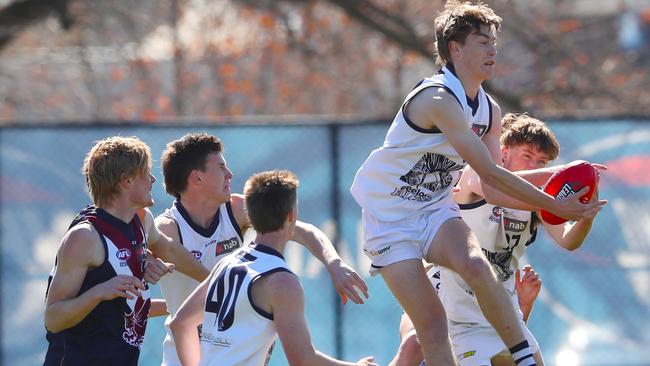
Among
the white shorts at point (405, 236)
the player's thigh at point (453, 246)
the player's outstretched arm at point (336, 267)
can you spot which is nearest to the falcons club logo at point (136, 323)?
the player's outstretched arm at point (336, 267)

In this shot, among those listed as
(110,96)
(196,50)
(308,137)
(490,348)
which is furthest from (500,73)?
(490,348)

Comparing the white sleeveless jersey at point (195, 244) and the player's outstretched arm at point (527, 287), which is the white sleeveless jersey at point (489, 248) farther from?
the white sleeveless jersey at point (195, 244)

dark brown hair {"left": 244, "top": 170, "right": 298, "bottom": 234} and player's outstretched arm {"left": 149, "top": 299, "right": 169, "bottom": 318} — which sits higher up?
dark brown hair {"left": 244, "top": 170, "right": 298, "bottom": 234}

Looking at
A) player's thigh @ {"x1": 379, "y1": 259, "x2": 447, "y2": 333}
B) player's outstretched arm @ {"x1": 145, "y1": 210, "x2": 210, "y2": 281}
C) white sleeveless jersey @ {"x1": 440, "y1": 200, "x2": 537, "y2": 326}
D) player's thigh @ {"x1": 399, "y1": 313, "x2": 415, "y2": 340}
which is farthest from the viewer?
player's thigh @ {"x1": 399, "y1": 313, "x2": 415, "y2": 340}

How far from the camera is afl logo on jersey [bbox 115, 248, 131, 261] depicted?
4652mm

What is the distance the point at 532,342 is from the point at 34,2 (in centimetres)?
829

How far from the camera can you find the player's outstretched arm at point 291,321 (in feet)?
14.0

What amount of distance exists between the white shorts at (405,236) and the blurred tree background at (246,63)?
9.37 metres

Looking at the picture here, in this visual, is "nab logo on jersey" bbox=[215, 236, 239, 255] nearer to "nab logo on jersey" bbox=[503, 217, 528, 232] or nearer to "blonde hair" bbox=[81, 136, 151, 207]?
"blonde hair" bbox=[81, 136, 151, 207]

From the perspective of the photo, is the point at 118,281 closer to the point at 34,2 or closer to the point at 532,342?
the point at 532,342

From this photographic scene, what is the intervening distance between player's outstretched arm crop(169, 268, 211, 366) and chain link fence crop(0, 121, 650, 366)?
4.01 metres

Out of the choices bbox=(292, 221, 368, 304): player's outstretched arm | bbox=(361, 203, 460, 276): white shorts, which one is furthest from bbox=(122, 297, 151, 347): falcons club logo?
bbox=(361, 203, 460, 276): white shorts

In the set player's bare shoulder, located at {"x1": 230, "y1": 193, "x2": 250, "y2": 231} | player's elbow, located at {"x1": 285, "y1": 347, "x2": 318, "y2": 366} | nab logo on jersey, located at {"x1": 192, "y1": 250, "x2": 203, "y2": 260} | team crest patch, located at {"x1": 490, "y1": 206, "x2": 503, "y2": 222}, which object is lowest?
player's elbow, located at {"x1": 285, "y1": 347, "x2": 318, "y2": 366}

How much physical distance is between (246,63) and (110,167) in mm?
11670
